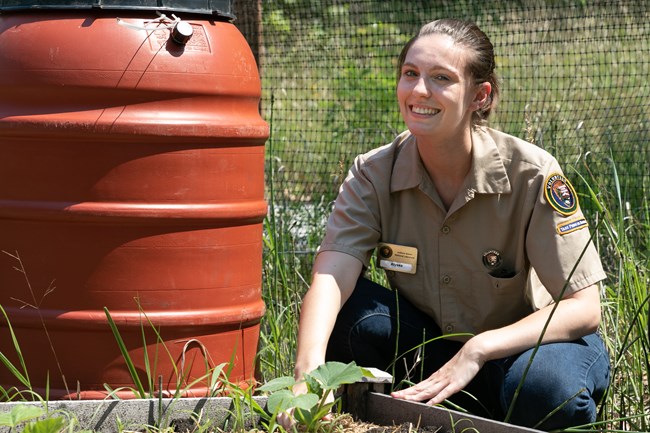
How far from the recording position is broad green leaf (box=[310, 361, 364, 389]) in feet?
6.73

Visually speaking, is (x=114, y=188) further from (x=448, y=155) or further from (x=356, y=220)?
(x=448, y=155)

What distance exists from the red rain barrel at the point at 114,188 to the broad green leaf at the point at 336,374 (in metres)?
0.50

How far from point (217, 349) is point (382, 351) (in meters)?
0.45

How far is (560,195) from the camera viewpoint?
2508 mm

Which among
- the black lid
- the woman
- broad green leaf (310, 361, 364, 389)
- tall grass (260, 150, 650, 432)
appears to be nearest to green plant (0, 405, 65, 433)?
broad green leaf (310, 361, 364, 389)

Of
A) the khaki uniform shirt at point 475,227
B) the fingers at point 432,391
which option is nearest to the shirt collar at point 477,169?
the khaki uniform shirt at point 475,227

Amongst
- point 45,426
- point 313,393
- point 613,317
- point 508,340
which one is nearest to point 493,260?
point 508,340

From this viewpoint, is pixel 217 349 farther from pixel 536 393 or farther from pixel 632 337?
pixel 632 337

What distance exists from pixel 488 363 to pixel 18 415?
120 centimetres

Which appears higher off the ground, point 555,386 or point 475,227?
point 475,227

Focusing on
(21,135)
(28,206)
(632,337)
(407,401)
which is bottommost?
(632,337)

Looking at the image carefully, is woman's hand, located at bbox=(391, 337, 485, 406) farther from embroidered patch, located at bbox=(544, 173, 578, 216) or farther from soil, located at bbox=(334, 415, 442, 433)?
embroidered patch, located at bbox=(544, 173, 578, 216)

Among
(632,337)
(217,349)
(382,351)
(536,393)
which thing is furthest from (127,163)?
(632,337)

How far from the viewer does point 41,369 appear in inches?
99.9
